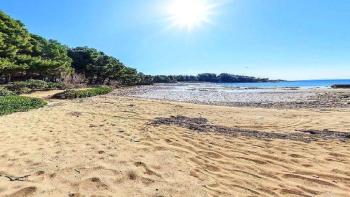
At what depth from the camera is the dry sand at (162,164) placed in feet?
16.3

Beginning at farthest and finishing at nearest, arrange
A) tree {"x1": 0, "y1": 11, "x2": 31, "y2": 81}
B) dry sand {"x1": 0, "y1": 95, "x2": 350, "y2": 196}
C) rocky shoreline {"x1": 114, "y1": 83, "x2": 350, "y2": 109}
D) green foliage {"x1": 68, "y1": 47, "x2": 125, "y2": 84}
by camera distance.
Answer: green foliage {"x1": 68, "y1": 47, "x2": 125, "y2": 84} < tree {"x1": 0, "y1": 11, "x2": 31, "y2": 81} < rocky shoreline {"x1": 114, "y1": 83, "x2": 350, "y2": 109} < dry sand {"x1": 0, "y1": 95, "x2": 350, "y2": 196}

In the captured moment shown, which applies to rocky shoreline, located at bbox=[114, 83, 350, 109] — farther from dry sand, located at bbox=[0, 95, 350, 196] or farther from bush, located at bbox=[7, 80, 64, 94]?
dry sand, located at bbox=[0, 95, 350, 196]

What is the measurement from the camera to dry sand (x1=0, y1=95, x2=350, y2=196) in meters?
4.96

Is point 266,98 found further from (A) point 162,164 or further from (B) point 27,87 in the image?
(A) point 162,164

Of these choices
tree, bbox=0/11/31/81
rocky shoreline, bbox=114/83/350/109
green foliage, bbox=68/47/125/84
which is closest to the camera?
rocky shoreline, bbox=114/83/350/109

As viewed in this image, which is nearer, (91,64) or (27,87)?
(27,87)

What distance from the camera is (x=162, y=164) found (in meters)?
6.15

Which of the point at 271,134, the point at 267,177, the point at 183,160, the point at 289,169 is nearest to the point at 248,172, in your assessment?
the point at 267,177

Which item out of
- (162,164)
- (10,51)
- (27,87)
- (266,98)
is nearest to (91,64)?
(10,51)

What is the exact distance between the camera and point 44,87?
122ft

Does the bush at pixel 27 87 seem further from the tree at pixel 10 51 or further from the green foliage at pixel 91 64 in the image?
the green foliage at pixel 91 64

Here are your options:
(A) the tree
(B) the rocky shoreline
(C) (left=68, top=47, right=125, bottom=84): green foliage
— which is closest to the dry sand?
(B) the rocky shoreline

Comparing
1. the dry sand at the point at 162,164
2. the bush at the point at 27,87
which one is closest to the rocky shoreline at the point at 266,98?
the bush at the point at 27,87

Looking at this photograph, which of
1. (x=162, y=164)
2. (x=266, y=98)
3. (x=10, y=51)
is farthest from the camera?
(x=10, y=51)
